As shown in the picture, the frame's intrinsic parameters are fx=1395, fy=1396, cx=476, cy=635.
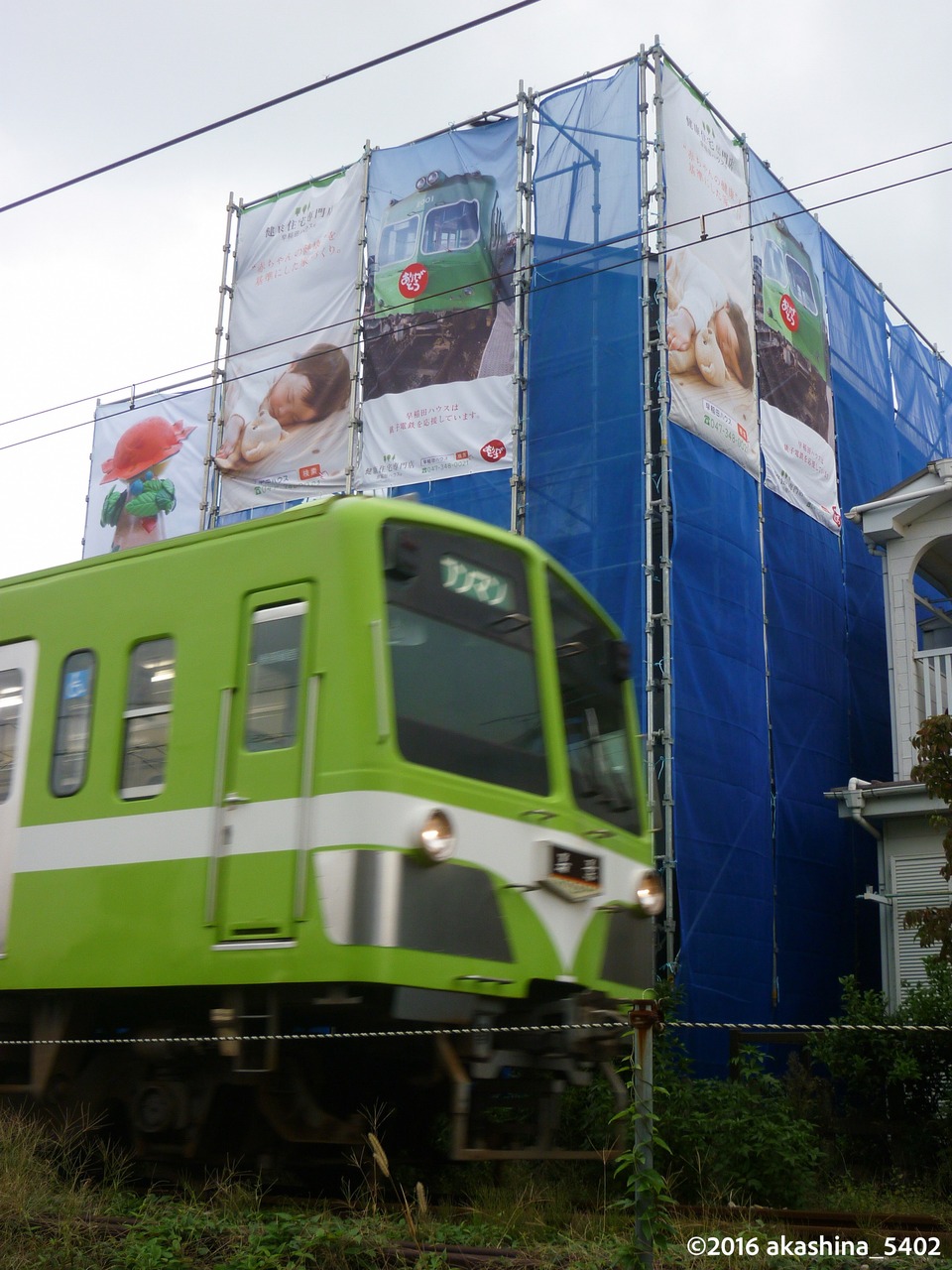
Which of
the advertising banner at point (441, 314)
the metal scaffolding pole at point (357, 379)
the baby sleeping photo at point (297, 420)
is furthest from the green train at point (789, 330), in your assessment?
the baby sleeping photo at point (297, 420)

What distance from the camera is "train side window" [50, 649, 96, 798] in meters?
7.58

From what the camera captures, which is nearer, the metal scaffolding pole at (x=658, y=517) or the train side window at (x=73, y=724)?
the train side window at (x=73, y=724)

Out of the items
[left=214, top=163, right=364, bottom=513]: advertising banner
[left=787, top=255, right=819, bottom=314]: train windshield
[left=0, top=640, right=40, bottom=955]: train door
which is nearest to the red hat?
[left=214, top=163, right=364, bottom=513]: advertising banner

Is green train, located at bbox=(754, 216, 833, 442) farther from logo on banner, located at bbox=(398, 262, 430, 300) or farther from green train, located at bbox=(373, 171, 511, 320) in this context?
logo on banner, located at bbox=(398, 262, 430, 300)

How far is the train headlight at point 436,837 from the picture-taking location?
6.19 metres

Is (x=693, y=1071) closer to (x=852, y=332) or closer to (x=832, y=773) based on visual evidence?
(x=832, y=773)

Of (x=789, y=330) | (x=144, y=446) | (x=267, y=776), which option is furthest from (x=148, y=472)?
(x=267, y=776)

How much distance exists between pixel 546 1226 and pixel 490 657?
2.64 m

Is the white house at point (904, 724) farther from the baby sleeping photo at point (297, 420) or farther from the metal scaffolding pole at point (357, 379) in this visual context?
the baby sleeping photo at point (297, 420)

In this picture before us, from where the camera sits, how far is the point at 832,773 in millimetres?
17094

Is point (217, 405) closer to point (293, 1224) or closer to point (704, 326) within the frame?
point (704, 326)

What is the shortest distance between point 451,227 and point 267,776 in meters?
12.8

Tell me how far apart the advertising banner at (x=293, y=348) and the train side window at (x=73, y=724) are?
A: 34.9 feet

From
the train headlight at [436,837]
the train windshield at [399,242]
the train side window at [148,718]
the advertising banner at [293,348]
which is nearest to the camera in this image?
the train headlight at [436,837]
